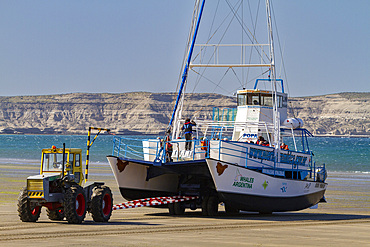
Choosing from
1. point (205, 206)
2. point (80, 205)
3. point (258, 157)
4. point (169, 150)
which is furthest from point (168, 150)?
point (80, 205)

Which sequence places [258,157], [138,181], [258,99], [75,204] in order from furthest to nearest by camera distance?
[258,99]
[138,181]
[258,157]
[75,204]

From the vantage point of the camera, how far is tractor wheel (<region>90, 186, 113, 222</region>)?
52.9 feet

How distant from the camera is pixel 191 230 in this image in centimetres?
1517

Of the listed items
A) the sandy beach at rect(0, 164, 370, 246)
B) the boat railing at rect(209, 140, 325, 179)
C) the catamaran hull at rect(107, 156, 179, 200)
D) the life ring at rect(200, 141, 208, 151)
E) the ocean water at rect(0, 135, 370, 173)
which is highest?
the ocean water at rect(0, 135, 370, 173)

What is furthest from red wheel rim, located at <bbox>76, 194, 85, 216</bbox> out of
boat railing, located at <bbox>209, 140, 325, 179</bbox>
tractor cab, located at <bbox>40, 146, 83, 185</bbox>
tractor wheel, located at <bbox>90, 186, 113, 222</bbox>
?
boat railing, located at <bbox>209, 140, 325, 179</bbox>

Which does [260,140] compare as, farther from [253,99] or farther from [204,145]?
[253,99]

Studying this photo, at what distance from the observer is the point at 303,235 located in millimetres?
14586

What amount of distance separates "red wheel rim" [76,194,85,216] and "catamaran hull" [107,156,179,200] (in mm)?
3710

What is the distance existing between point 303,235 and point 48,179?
5.57 metres

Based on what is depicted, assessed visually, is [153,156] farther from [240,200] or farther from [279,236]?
[279,236]

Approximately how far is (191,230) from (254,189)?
158 inches

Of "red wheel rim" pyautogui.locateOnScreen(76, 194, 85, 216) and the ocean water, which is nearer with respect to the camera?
"red wheel rim" pyautogui.locateOnScreen(76, 194, 85, 216)

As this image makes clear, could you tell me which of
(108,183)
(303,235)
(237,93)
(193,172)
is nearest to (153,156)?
(193,172)

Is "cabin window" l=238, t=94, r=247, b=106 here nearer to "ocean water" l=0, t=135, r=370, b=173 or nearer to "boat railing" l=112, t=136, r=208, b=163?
"boat railing" l=112, t=136, r=208, b=163
